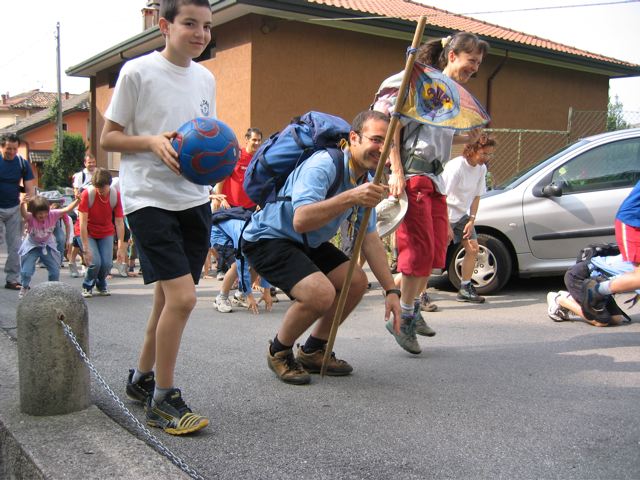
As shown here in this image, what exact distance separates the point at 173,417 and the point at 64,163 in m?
36.2

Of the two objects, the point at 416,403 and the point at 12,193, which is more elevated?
the point at 12,193

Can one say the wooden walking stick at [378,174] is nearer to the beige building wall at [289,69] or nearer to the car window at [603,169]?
the car window at [603,169]

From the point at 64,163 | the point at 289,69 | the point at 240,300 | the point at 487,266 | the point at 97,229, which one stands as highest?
the point at 289,69

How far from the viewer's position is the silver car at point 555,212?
276 inches

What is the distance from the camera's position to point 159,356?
3012mm

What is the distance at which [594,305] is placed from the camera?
5523mm

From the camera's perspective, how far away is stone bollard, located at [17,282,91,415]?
3.10 m

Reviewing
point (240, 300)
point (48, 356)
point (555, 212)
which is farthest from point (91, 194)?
point (555, 212)

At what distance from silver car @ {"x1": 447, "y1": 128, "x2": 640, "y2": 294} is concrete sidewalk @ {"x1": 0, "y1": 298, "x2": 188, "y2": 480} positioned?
515 centimetres

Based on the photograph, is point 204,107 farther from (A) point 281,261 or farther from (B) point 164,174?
(A) point 281,261

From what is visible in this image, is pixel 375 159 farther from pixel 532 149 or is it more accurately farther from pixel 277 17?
pixel 532 149

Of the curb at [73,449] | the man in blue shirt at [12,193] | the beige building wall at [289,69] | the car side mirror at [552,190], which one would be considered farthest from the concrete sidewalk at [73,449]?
the beige building wall at [289,69]

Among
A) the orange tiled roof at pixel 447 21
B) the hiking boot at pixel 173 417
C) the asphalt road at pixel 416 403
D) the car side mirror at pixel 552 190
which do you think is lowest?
Answer: the asphalt road at pixel 416 403

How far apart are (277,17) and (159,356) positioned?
10.6 m
